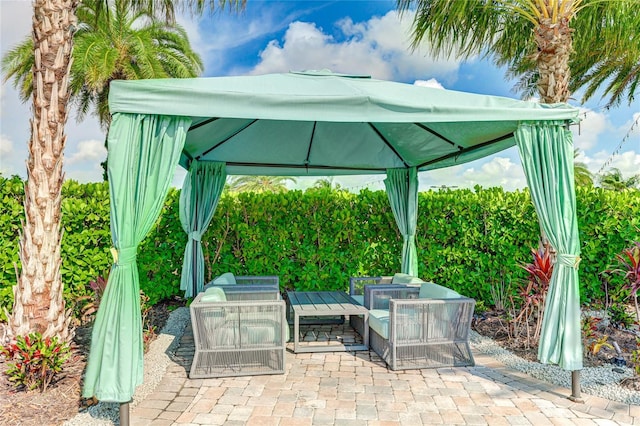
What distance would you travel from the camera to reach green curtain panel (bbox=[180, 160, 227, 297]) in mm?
5734

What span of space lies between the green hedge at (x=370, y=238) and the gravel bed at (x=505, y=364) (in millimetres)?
1527

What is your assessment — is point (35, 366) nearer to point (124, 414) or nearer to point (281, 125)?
point (124, 414)

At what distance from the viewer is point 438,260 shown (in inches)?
256

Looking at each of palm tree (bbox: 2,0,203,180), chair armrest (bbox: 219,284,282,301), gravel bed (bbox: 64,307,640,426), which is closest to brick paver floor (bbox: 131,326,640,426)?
gravel bed (bbox: 64,307,640,426)

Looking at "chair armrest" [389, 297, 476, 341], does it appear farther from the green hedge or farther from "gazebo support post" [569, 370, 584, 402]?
the green hedge

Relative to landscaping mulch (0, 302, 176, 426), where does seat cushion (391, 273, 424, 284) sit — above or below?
above

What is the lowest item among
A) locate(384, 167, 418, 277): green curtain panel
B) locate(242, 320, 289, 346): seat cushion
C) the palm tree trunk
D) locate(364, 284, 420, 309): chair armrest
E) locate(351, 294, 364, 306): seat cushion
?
locate(242, 320, 289, 346): seat cushion

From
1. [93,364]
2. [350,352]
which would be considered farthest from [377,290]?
[93,364]

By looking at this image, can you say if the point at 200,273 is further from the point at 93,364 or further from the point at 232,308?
the point at 93,364

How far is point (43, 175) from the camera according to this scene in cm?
412

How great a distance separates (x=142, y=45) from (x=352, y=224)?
819cm

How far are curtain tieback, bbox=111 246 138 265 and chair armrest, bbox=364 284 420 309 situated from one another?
2.77 m

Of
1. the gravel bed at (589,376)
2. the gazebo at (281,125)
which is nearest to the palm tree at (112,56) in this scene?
the gazebo at (281,125)

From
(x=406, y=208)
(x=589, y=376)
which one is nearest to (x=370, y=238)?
(x=406, y=208)
